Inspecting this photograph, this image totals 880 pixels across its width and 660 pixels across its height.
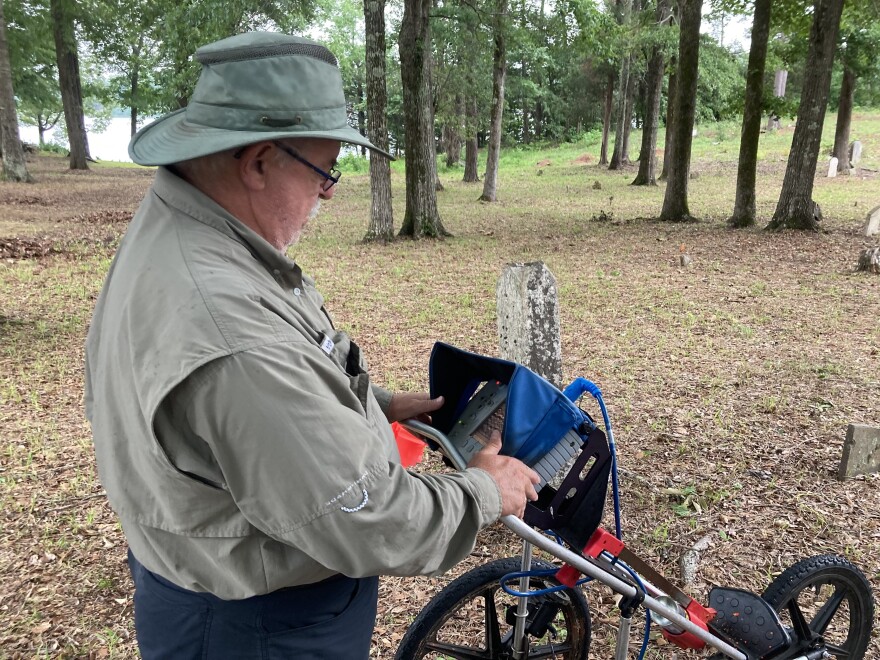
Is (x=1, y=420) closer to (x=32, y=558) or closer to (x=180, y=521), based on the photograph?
(x=32, y=558)

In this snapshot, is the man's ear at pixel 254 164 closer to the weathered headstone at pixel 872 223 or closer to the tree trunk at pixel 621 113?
the weathered headstone at pixel 872 223

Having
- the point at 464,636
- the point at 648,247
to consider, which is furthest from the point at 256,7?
the point at 464,636

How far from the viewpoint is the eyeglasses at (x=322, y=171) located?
1.52 metres

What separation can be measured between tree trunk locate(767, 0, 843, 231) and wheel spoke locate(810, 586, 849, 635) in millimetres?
11909

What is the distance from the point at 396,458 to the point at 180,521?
0.54 metres

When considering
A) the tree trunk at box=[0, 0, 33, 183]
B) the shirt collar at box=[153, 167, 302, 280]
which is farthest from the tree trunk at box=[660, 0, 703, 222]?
the tree trunk at box=[0, 0, 33, 183]

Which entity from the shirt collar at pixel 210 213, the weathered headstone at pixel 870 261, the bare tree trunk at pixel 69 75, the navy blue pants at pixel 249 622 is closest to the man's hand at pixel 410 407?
the navy blue pants at pixel 249 622

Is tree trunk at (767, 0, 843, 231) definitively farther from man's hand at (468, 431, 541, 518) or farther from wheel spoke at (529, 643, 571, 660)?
man's hand at (468, 431, 541, 518)

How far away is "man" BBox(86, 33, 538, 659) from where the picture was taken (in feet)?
4.07

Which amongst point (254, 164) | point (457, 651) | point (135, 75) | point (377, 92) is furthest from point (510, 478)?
point (135, 75)

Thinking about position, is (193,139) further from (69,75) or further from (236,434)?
(69,75)

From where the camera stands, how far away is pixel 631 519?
397 cm

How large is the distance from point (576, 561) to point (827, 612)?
1527 millimetres

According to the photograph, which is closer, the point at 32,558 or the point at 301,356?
the point at 301,356
